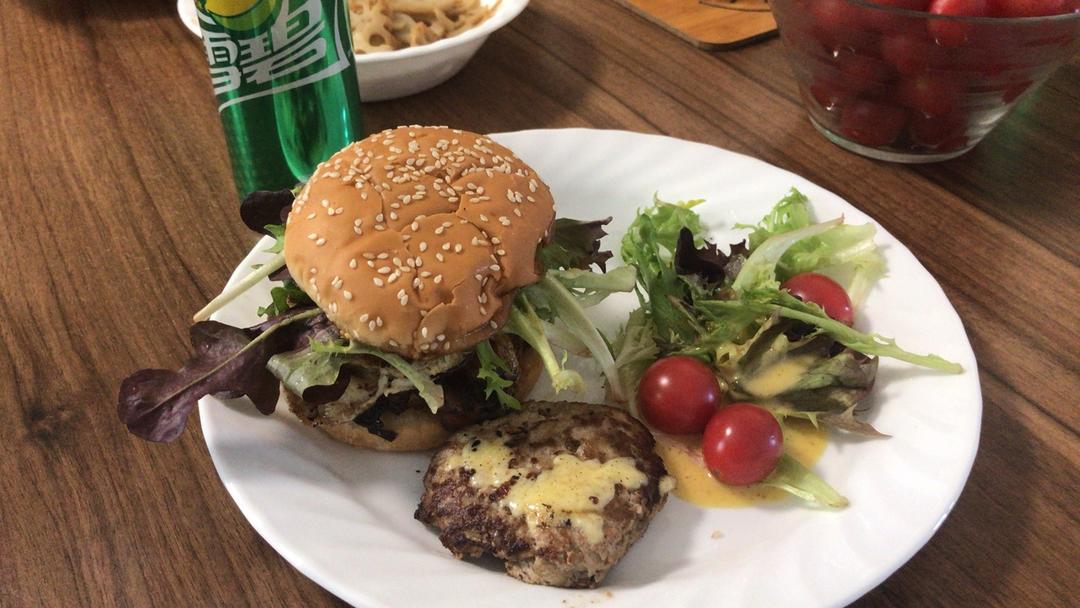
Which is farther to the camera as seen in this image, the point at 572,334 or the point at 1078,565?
the point at 572,334

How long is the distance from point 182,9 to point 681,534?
2191 millimetres

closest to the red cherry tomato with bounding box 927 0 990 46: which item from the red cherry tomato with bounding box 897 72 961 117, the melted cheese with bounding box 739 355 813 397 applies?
the red cherry tomato with bounding box 897 72 961 117

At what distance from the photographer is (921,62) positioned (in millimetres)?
1912

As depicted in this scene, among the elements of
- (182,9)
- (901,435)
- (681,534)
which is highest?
(182,9)

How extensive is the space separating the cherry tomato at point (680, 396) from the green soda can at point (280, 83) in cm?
104

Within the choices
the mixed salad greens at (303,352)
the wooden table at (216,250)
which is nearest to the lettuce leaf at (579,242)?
the mixed salad greens at (303,352)

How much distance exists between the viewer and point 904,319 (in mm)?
1651

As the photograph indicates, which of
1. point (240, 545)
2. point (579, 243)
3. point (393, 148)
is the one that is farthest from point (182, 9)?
point (240, 545)

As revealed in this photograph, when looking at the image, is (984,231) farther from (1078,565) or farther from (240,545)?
(240,545)

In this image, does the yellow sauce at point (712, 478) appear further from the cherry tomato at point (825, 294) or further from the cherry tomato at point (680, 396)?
the cherry tomato at point (825, 294)

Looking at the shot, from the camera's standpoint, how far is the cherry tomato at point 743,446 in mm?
1413

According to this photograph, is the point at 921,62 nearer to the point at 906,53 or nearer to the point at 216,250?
the point at 906,53

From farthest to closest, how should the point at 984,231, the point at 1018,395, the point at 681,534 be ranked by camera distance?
the point at 984,231
the point at 1018,395
the point at 681,534

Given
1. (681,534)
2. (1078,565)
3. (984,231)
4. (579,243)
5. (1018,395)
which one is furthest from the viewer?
(984,231)
